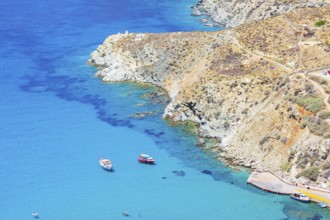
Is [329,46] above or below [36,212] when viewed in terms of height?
Result: above

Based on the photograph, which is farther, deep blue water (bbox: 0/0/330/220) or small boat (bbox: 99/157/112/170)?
small boat (bbox: 99/157/112/170)

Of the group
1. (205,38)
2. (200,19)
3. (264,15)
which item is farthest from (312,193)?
(200,19)

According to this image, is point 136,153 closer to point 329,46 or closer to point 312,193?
point 312,193

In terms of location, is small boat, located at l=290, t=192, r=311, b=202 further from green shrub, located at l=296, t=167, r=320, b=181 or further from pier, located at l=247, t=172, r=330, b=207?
green shrub, located at l=296, t=167, r=320, b=181

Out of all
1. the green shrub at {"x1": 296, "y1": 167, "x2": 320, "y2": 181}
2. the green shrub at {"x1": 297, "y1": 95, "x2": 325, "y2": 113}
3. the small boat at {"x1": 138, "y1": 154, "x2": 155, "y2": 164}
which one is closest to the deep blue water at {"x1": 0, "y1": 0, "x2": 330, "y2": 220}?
the small boat at {"x1": 138, "y1": 154, "x2": 155, "y2": 164}

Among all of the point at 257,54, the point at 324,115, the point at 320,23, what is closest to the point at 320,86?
the point at 324,115

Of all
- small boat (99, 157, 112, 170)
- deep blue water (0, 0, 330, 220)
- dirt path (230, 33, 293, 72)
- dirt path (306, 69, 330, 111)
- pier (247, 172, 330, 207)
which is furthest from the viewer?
dirt path (230, 33, 293, 72)
